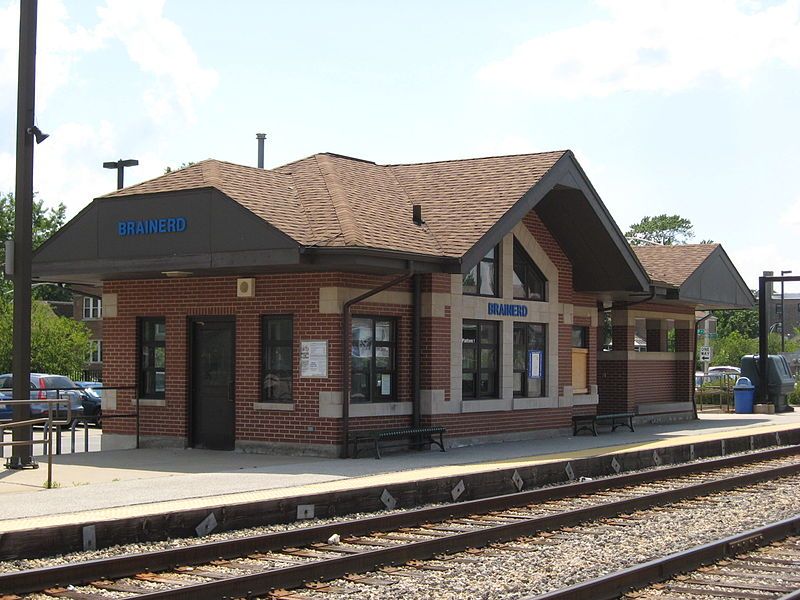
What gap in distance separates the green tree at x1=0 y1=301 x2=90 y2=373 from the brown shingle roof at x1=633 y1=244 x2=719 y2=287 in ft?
82.4

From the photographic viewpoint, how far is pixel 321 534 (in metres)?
11.0

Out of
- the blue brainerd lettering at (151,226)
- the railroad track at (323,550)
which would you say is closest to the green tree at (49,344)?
the blue brainerd lettering at (151,226)

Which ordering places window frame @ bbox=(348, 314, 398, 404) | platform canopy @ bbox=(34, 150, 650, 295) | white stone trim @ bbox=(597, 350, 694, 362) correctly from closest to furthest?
platform canopy @ bbox=(34, 150, 650, 295) → window frame @ bbox=(348, 314, 398, 404) → white stone trim @ bbox=(597, 350, 694, 362)

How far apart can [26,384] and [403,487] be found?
5.80m

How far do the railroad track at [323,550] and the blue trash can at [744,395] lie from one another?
65.0 feet

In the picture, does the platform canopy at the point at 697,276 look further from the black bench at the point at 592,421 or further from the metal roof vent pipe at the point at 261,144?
the metal roof vent pipe at the point at 261,144

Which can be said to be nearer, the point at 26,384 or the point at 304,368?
the point at 26,384

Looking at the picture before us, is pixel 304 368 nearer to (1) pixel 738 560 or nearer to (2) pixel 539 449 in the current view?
(2) pixel 539 449

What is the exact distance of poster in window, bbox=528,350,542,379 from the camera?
21797 millimetres

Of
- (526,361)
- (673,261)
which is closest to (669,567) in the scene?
(526,361)

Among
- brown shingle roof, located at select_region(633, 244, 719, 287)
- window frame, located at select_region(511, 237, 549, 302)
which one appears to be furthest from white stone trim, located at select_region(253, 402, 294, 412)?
brown shingle roof, located at select_region(633, 244, 719, 287)

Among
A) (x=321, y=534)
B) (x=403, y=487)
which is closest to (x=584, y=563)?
(x=321, y=534)

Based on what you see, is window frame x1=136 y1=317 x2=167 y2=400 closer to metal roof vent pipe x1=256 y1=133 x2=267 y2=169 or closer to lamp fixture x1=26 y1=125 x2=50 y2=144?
lamp fixture x1=26 y1=125 x2=50 y2=144

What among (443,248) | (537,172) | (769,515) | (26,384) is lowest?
(769,515)
